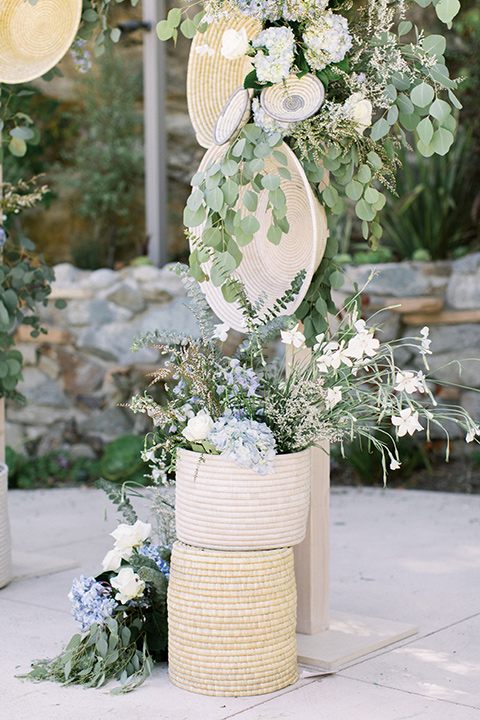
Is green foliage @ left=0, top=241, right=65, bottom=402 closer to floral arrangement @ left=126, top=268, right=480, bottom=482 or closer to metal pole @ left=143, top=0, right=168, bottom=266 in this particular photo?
floral arrangement @ left=126, top=268, right=480, bottom=482

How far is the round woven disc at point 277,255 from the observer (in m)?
2.18

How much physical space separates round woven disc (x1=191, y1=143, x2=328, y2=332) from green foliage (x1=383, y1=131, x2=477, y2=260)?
96.2 inches

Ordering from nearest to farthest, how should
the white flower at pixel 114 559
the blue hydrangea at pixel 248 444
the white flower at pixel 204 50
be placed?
1. the blue hydrangea at pixel 248 444
2. the white flower at pixel 204 50
3. the white flower at pixel 114 559

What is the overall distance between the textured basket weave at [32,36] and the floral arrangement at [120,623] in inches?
55.7

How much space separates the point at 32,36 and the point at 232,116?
1.04 meters

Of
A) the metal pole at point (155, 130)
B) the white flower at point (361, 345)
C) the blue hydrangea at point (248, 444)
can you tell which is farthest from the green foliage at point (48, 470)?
the white flower at point (361, 345)

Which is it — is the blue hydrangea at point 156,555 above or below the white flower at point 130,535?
below

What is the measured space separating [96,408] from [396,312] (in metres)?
1.64

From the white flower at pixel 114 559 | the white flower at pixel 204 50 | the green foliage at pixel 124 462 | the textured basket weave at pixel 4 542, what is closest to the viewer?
the white flower at pixel 204 50

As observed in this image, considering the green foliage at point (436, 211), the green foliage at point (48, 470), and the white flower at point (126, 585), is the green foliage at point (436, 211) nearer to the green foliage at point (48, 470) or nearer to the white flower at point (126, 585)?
the green foliage at point (48, 470)

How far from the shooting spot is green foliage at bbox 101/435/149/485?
14.1 feet

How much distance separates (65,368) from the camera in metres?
4.77

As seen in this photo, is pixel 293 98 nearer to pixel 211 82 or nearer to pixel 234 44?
pixel 234 44

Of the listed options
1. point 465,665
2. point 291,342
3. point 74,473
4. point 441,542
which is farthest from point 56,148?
point 465,665
